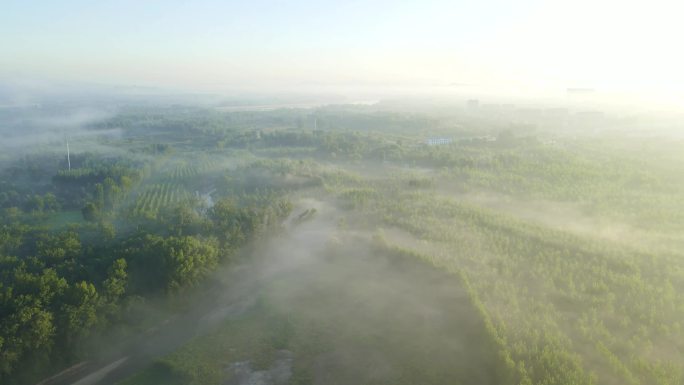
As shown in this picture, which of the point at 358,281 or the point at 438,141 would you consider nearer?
the point at 358,281

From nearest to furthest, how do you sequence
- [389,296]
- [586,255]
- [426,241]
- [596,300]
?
[596,300]
[389,296]
[586,255]
[426,241]

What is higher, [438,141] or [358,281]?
[438,141]

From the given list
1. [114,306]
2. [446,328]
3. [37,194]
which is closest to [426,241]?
[446,328]

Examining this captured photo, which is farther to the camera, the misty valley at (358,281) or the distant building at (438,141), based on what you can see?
the distant building at (438,141)

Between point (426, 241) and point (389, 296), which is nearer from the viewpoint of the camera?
point (389, 296)

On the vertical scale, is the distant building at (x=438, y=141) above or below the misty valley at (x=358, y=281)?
above

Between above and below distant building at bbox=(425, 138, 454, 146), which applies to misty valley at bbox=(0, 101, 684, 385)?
below

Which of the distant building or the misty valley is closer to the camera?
the misty valley

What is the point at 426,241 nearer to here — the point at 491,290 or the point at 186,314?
the point at 491,290
